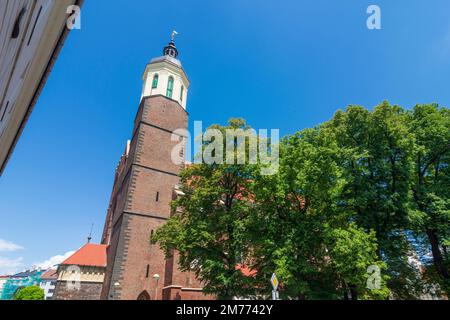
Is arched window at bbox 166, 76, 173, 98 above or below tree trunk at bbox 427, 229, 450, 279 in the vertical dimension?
above

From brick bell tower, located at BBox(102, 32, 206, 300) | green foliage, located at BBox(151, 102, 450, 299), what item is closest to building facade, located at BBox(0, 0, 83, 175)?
green foliage, located at BBox(151, 102, 450, 299)

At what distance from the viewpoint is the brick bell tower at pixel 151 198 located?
23500 millimetres

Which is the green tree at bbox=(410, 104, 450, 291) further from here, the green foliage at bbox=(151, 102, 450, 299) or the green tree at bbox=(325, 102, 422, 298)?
the green tree at bbox=(325, 102, 422, 298)

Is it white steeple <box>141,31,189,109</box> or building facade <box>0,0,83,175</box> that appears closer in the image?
building facade <box>0,0,83,175</box>

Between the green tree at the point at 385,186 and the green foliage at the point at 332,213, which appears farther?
the green tree at the point at 385,186

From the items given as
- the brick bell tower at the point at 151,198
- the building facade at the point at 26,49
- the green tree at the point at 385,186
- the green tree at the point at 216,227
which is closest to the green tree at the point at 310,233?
the green tree at the point at 216,227

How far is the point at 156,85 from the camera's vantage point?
33.3 meters

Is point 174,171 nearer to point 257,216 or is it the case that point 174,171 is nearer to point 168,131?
point 168,131

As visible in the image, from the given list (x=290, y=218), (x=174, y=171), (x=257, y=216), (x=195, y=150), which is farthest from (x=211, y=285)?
(x=174, y=171)

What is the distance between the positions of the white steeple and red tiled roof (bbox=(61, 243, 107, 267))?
61.7 feet

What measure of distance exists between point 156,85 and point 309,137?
20.7m

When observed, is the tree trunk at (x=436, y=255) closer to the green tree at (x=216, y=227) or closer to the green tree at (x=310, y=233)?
the green tree at (x=310, y=233)

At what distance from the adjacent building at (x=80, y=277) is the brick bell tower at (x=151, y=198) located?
1981 millimetres

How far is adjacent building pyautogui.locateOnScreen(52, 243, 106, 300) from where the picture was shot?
27641 millimetres
